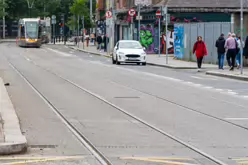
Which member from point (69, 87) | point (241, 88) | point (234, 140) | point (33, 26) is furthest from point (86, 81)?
point (33, 26)

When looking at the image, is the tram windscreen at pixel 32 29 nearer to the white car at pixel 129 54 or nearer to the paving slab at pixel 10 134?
the white car at pixel 129 54

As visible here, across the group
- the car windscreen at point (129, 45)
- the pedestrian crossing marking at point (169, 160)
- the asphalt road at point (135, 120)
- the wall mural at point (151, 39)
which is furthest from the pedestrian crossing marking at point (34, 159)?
the wall mural at point (151, 39)

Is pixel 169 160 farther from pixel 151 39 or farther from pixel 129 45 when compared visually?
pixel 151 39

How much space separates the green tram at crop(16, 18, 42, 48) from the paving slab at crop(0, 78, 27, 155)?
61040mm

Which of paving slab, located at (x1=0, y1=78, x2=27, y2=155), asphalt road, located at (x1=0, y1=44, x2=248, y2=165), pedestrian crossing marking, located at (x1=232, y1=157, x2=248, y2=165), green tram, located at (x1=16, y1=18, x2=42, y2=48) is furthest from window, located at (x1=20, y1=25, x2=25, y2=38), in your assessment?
pedestrian crossing marking, located at (x1=232, y1=157, x2=248, y2=165)

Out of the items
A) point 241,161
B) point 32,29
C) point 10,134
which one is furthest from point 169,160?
point 32,29

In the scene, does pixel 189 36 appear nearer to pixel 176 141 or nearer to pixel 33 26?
pixel 176 141

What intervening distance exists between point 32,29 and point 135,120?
6409 centimetres

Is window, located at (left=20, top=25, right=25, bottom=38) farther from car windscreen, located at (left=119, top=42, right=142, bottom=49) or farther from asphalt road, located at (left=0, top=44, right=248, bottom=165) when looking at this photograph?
asphalt road, located at (left=0, top=44, right=248, bottom=165)

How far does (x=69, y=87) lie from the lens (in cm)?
2253

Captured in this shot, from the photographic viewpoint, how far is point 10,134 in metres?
11.2

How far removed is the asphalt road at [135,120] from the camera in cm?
1018

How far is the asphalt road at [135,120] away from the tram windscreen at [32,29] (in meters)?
51.9

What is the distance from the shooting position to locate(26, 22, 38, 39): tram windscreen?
76500 mm
